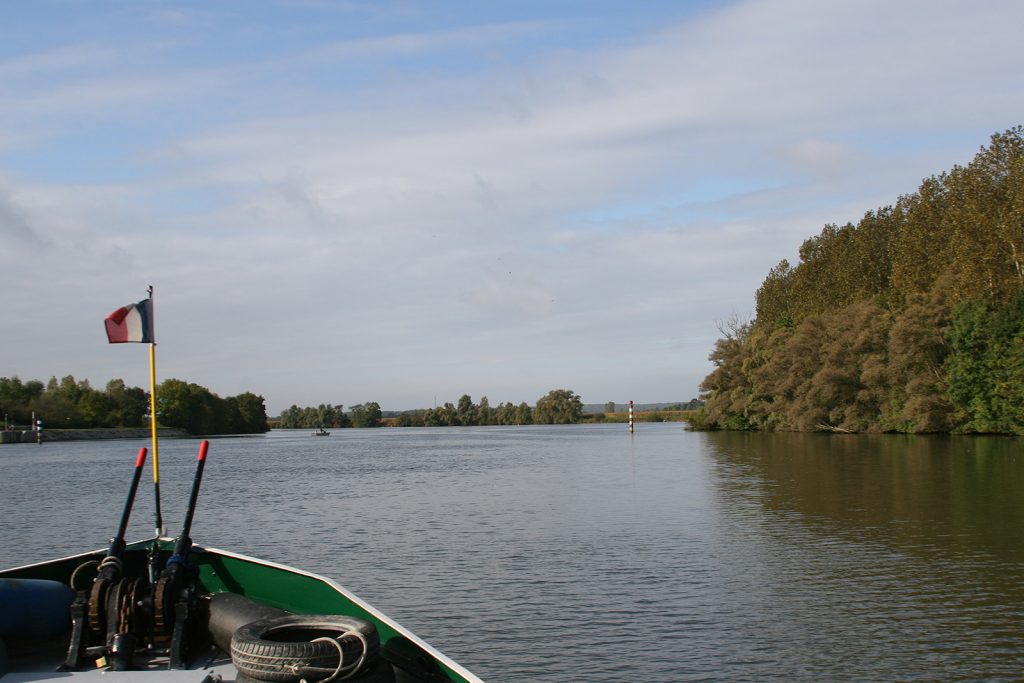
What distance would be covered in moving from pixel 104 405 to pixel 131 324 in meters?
168

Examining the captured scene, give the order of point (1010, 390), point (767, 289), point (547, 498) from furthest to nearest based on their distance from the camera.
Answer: point (767, 289)
point (1010, 390)
point (547, 498)

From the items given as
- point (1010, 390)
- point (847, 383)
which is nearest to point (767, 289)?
point (847, 383)

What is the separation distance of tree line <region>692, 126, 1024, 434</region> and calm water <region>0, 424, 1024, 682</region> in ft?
74.3

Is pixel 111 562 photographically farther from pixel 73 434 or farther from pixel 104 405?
pixel 104 405

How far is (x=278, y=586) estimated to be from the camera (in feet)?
28.5

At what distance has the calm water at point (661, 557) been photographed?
1175cm

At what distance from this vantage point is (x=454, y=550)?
2009 centimetres

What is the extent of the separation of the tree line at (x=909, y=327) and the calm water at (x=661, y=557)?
74.3 feet

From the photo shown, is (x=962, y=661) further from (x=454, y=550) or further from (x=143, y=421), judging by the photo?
(x=143, y=421)

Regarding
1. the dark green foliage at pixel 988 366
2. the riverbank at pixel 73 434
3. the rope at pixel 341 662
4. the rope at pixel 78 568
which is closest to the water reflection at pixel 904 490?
the dark green foliage at pixel 988 366

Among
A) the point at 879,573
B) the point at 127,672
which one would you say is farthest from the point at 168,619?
the point at 879,573

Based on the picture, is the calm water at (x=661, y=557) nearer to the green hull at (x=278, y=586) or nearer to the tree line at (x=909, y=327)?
the green hull at (x=278, y=586)

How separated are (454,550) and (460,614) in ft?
20.0

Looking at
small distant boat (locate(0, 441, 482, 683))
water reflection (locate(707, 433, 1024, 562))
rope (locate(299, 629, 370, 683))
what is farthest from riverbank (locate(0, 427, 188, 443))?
rope (locate(299, 629, 370, 683))
